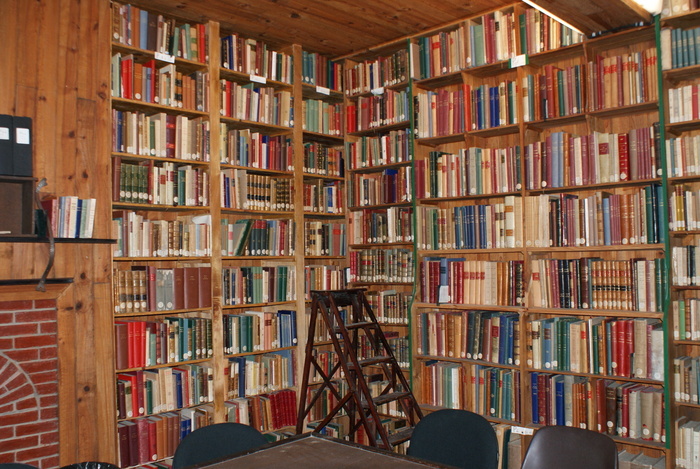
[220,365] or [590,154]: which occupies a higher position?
[590,154]

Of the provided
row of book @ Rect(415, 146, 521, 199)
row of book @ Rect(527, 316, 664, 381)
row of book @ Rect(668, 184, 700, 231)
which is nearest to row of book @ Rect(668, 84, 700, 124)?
row of book @ Rect(668, 184, 700, 231)

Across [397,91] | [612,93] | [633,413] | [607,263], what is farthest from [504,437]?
[397,91]

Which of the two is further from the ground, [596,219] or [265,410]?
[596,219]

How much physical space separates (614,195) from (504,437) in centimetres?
167

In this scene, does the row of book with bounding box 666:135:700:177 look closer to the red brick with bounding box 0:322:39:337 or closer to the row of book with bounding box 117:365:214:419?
the row of book with bounding box 117:365:214:419

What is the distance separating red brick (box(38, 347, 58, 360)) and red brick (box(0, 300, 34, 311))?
0.77 ft

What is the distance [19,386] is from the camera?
11.0 ft

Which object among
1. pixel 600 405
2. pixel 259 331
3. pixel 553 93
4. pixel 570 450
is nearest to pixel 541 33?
pixel 553 93

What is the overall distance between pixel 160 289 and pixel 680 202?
10.1 ft

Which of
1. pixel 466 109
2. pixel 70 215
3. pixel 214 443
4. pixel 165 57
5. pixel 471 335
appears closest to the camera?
pixel 214 443

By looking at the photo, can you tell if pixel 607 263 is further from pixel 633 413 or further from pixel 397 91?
pixel 397 91

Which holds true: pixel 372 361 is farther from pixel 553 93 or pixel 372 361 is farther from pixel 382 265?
pixel 553 93

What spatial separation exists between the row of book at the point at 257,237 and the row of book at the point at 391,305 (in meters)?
0.78

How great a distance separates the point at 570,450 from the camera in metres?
2.62
